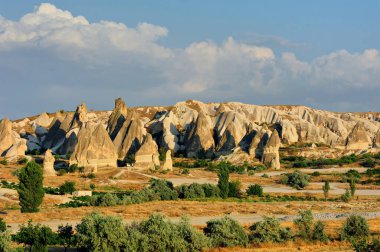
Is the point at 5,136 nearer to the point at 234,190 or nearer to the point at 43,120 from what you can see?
the point at 43,120

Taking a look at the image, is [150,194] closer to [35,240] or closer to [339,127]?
[35,240]

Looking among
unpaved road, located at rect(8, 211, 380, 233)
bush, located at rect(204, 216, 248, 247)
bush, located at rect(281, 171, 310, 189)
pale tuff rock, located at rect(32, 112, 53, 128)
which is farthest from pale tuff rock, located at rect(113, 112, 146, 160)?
bush, located at rect(204, 216, 248, 247)

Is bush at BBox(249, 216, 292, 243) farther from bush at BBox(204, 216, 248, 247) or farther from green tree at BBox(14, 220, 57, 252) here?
green tree at BBox(14, 220, 57, 252)

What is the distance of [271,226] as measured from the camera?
29.6m

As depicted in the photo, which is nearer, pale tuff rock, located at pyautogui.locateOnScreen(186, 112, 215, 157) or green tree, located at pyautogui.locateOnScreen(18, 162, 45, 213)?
green tree, located at pyautogui.locateOnScreen(18, 162, 45, 213)

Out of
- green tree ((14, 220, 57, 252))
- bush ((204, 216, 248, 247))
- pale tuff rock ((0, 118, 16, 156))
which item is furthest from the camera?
pale tuff rock ((0, 118, 16, 156))

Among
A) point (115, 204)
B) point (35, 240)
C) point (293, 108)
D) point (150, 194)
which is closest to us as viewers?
point (35, 240)

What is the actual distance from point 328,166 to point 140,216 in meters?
54.0

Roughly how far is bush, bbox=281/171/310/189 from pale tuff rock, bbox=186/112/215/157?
33.8m

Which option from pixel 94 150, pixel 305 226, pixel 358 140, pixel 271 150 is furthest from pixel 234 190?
pixel 358 140

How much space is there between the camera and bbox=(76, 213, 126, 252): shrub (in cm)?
2525

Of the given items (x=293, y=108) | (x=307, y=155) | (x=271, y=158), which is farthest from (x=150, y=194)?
(x=293, y=108)

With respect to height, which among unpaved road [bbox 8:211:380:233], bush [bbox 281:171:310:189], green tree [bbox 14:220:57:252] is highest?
bush [bbox 281:171:310:189]

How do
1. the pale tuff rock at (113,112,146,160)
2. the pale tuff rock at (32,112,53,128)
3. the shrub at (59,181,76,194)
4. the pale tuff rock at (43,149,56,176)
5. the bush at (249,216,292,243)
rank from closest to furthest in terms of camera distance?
the bush at (249,216,292,243) < the shrub at (59,181,76,194) < the pale tuff rock at (43,149,56,176) < the pale tuff rock at (113,112,146,160) < the pale tuff rock at (32,112,53,128)
